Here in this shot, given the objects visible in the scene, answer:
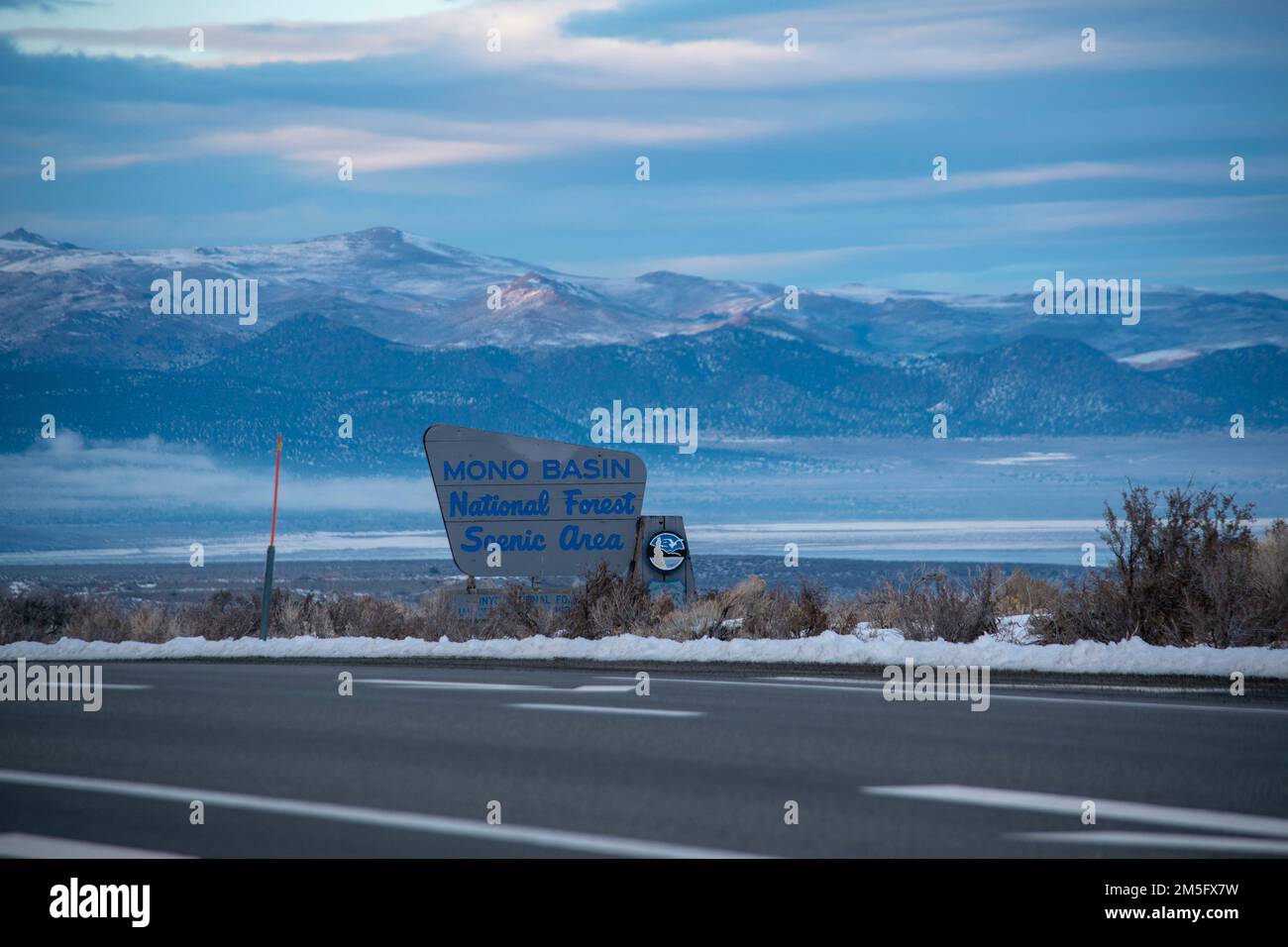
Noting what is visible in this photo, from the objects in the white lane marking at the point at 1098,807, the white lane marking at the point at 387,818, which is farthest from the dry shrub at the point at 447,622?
the white lane marking at the point at 1098,807

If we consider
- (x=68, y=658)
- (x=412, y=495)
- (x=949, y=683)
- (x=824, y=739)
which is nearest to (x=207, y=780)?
(x=824, y=739)

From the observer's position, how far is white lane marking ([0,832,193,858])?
780 cm

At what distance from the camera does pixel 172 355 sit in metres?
179

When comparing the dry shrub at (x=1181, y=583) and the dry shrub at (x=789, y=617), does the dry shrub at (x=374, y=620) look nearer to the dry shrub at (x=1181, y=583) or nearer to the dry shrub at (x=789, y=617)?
the dry shrub at (x=789, y=617)

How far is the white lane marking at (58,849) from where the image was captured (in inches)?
307

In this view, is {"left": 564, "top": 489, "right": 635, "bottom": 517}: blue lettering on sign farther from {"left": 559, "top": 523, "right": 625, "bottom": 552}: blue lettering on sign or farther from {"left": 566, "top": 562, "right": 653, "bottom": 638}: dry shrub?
{"left": 566, "top": 562, "right": 653, "bottom": 638}: dry shrub

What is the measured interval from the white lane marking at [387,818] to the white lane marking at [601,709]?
3.50m

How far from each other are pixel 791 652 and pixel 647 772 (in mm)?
6839

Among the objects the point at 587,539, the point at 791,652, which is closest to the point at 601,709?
the point at 791,652

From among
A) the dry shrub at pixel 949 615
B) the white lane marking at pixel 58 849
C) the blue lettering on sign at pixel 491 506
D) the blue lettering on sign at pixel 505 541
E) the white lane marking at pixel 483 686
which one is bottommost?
the white lane marking at pixel 58 849

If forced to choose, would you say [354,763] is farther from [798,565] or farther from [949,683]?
[798,565]

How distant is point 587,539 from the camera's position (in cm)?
2461

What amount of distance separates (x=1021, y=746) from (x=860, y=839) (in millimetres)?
2793
